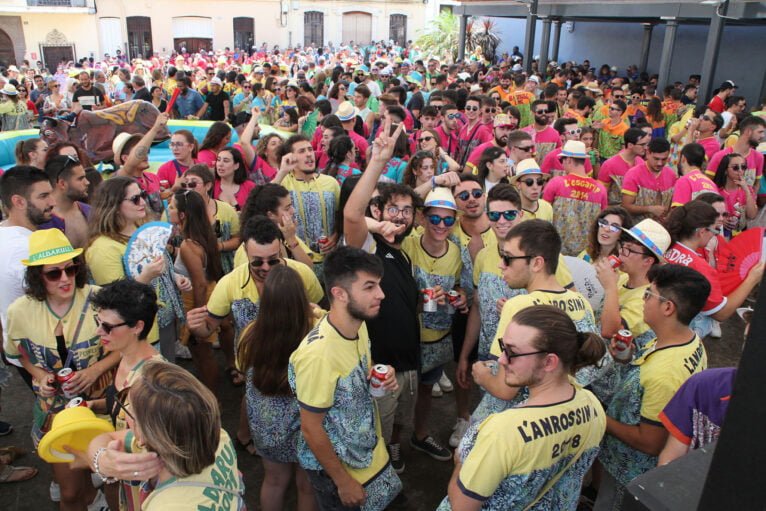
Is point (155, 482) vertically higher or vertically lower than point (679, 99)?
lower

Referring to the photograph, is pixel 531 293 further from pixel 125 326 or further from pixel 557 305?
pixel 125 326

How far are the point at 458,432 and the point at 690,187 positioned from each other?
3486mm

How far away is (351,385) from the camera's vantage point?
112 inches

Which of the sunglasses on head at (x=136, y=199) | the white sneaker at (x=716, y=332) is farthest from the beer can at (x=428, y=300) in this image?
the white sneaker at (x=716, y=332)

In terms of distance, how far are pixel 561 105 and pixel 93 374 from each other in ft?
35.2

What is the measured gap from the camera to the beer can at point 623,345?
3.18 m

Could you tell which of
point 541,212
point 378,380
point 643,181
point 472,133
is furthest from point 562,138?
point 378,380

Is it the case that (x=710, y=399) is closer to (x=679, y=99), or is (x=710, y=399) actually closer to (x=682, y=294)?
(x=682, y=294)

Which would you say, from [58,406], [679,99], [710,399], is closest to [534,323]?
[710,399]

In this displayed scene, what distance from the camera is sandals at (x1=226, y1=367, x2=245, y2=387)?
529 centimetres

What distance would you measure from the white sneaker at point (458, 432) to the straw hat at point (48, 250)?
118 inches

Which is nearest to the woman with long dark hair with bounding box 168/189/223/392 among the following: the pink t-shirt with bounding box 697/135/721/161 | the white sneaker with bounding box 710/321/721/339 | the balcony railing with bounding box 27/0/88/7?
the white sneaker with bounding box 710/321/721/339

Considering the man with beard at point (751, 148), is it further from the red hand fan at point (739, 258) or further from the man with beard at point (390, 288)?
the man with beard at point (390, 288)

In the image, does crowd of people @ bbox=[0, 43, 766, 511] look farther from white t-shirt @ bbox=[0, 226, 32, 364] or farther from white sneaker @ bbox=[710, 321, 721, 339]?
white sneaker @ bbox=[710, 321, 721, 339]
